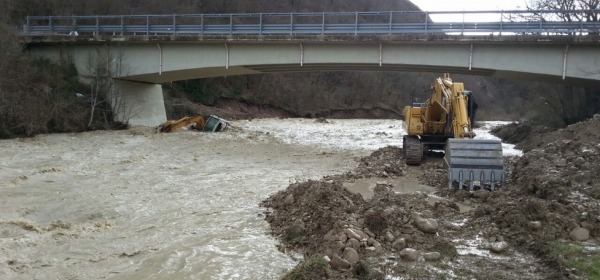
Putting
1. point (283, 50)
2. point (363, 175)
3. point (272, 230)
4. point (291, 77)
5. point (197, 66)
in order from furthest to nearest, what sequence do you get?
1. point (291, 77)
2. point (197, 66)
3. point (283, 50)
4. point (363, 175)
5. point (272, 230)

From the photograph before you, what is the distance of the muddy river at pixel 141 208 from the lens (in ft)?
25.2

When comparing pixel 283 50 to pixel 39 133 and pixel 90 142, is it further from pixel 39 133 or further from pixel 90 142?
pixel 39 133

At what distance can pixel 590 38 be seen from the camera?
852 inches

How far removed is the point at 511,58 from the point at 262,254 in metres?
19.4

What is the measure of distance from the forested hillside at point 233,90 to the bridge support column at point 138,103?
0.91m

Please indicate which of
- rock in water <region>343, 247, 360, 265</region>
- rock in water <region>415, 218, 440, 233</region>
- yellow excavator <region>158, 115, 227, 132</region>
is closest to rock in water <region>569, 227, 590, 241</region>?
rock in water <region>415, 218, 440, 233</region>

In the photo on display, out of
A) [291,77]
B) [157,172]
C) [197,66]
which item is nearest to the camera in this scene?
[157,172]

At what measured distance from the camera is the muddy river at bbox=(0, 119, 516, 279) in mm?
7684

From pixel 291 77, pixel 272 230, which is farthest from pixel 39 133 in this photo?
pixel 291 77

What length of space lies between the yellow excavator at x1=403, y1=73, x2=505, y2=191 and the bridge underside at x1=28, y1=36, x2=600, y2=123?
587 cm

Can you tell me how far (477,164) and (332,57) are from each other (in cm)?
1560

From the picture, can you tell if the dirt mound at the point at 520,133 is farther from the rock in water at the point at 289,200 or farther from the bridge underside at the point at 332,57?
the rock in water at the point at 289,200

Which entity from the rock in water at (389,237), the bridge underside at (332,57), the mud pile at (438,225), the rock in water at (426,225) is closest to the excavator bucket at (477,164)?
the mud pile at (438,225)

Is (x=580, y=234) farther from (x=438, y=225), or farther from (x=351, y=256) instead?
(x=351, y=256)
